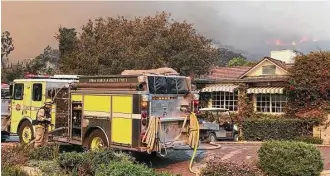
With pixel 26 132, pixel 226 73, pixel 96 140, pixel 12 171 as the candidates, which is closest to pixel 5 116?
pixel 26 132

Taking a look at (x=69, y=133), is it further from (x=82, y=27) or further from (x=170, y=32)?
(x=82, y=27)

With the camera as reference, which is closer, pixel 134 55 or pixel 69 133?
pixel 69 133

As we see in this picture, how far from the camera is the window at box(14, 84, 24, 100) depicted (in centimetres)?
1412

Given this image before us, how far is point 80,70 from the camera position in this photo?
26750mm

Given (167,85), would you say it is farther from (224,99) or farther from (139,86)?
(224,99)

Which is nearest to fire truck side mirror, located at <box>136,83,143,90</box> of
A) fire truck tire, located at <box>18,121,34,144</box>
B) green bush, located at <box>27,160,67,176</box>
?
green bush, located at <box>27,160,67,176</box>

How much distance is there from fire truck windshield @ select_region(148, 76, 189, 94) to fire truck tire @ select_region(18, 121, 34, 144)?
16.7ft

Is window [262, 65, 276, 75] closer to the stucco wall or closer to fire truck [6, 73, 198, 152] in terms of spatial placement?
→ the stucco wall

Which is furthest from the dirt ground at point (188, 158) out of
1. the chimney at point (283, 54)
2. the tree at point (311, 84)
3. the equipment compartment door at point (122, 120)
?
the chimney at point (283, 54)

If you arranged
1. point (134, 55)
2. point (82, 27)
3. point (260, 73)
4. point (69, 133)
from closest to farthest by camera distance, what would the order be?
point (69, 133) → point (134, 55) → point (260, 73) → point (82, 27)

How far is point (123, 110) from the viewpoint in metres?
10.2

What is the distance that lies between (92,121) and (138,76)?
194 centimetres

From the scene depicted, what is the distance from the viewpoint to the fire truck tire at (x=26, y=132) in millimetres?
13359

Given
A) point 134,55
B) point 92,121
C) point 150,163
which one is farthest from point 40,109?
point 134,55
